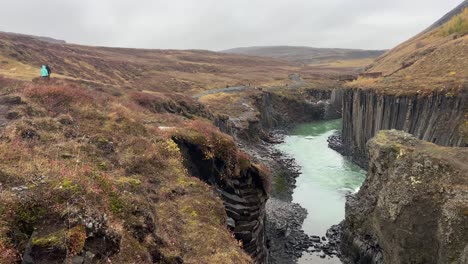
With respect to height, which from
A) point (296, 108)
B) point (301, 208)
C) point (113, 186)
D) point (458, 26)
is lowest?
point (301, 208)

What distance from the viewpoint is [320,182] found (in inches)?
2058

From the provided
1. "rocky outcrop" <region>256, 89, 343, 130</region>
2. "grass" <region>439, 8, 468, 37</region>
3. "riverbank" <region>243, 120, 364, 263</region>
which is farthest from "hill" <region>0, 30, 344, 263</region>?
"grass" <region>439, 8, 468, 37</region>

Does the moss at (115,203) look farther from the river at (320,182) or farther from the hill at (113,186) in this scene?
the river at (320,182)

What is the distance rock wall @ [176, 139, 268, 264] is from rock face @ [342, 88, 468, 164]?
2050cm

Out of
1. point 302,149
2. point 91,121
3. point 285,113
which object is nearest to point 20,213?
point 91,121

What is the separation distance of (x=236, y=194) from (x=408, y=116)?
98.9ft

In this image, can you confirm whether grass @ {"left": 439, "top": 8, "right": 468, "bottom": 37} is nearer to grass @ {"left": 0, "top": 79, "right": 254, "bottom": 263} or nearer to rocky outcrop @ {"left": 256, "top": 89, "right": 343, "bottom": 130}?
rocky outcrop @ {"left": 256, "top": 89, "right": 343, "bottom": 130}

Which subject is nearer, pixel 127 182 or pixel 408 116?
pixel 127 182

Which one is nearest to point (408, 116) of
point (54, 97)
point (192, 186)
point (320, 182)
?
point (320, 182)

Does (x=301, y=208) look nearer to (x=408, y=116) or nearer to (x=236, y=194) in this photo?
(x=408, y=116)

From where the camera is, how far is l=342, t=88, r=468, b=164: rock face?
37.8 metres

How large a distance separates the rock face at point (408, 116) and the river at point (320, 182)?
4.87m

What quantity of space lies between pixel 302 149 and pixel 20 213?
212 feet

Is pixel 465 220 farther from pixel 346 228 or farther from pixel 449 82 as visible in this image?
pixel 449 82
